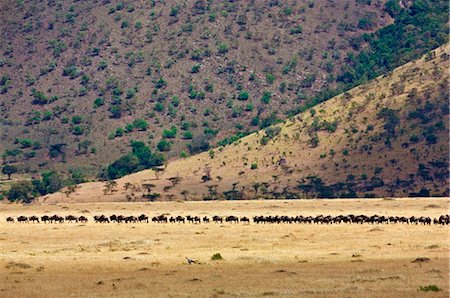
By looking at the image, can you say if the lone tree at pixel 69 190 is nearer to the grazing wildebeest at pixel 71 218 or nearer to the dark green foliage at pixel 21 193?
the dark green foliage at pixel 21 193

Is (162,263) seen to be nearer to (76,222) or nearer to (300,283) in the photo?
(300,283)

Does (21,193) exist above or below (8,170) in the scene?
below

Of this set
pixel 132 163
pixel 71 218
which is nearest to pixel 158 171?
pixel 132 163

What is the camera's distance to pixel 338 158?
162 meters

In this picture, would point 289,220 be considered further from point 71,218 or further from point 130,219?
point 71,218

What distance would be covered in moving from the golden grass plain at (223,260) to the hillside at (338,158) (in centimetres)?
6200

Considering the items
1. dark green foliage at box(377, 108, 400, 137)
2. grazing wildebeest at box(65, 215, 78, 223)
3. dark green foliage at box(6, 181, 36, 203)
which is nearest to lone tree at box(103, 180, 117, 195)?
dark green foliage at box(6, 181, 36, 203)

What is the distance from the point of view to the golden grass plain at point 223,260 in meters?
43.6

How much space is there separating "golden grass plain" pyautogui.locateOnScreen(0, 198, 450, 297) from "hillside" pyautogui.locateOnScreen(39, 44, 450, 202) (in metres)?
62.0

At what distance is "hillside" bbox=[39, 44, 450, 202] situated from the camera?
15362 centimetres

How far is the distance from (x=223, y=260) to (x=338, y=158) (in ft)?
355

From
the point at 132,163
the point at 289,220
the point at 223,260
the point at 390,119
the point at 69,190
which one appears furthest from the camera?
the point at 132,163

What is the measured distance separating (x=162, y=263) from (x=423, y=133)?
365 ft

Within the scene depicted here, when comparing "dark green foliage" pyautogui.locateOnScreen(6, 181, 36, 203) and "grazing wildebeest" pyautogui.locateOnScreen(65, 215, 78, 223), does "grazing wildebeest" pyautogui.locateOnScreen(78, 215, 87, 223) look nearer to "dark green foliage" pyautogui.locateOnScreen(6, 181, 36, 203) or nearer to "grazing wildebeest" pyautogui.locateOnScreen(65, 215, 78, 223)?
"grazing wildebeest" pyautogui.locateOnScreen(65, 215, 78, 223)
